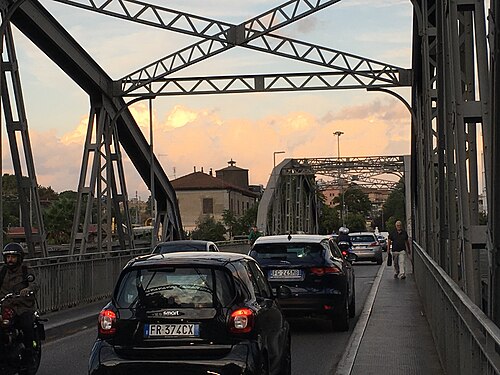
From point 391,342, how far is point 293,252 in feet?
8.56

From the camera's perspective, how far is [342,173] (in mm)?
90562

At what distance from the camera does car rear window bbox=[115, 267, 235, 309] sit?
8.27m

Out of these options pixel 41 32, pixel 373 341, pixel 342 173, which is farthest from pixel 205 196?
pixel 373 341

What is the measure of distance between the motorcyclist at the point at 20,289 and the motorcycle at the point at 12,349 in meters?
0.04

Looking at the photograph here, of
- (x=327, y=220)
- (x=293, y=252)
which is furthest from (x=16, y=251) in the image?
(x=327, y=220)

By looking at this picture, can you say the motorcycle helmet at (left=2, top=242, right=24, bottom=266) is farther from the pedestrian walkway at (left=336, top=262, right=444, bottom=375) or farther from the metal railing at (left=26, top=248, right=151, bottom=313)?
the metal railing at (left=26, top=248, right=151, bottom=313)

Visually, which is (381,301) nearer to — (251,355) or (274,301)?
(274,301)

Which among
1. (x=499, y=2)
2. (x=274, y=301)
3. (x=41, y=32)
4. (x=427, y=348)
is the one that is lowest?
(x=427, y=348)

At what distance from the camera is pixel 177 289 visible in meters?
8.36

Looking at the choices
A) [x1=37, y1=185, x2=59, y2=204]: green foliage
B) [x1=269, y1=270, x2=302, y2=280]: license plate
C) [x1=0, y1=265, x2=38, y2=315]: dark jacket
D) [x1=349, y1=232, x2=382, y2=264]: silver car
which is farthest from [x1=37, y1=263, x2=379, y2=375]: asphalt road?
[x1=37, y1=185, x2=59, y2=204]: green foliage

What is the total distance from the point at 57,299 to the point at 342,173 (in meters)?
71.9

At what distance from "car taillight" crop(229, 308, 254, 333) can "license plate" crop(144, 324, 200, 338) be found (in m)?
0.29

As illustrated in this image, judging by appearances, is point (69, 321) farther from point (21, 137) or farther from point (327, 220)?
point (327, 220)

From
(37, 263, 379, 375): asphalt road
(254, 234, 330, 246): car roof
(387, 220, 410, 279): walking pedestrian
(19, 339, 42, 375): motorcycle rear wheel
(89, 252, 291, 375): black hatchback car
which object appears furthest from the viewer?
(387, 220, 410, 279): walking pedestrian
